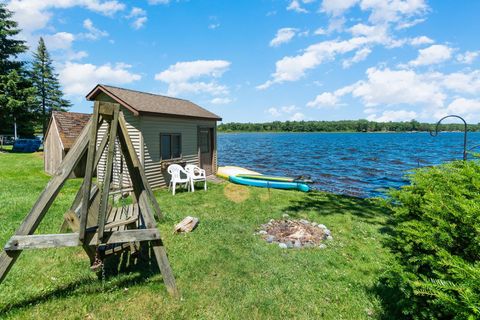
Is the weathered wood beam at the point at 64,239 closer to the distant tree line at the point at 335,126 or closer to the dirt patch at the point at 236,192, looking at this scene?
the dirt patch at the point at 236,192

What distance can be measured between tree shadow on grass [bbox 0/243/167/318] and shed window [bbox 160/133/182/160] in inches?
318

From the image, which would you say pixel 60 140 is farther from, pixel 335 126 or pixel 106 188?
pixel 335 126

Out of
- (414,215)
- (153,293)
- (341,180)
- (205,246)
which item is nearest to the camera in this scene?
(414,215)

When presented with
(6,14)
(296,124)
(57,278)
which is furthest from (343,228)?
(296,124)

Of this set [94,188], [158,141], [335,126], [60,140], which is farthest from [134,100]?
[335,126]

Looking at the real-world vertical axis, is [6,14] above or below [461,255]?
above

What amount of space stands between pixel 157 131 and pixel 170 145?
3.88 ft

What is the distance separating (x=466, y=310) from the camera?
1934 mm

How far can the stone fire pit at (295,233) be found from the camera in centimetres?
659

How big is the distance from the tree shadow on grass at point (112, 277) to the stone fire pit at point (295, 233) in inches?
120

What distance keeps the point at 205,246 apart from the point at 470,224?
5096mm

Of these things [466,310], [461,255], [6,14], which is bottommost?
[466,310]

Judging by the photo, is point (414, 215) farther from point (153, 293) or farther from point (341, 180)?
point (341, 180)

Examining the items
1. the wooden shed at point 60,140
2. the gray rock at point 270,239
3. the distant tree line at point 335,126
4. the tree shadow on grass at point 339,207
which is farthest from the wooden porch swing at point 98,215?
the distant tree line at point 335,126
